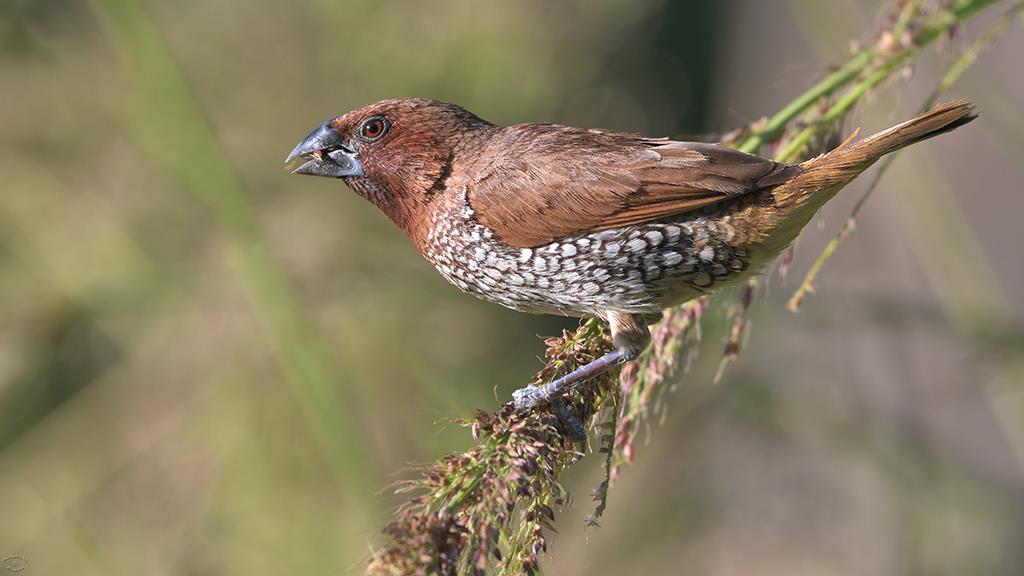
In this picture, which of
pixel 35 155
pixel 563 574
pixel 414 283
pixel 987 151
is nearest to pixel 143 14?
pixel 414 283

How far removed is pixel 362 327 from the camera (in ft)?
20.2

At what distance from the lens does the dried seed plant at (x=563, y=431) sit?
6.34ft

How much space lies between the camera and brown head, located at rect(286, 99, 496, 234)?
323cm

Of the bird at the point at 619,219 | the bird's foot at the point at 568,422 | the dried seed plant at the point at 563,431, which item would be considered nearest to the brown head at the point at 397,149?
the bird at the point at 619,219

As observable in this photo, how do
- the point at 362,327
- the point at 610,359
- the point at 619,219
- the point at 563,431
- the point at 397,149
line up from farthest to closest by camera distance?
the point at 362,327
the point at 397,149
the point at 619,219
the point at 610,359
the point at 563,431

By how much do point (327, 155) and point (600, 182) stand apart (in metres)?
0.95

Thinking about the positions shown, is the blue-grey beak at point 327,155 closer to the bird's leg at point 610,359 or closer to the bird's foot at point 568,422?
the bird's leg at point 610,359

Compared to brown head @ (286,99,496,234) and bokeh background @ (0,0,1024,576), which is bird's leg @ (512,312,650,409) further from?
brown head @ (286,99,496,234)

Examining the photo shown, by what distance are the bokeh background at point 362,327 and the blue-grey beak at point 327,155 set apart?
10.6 inches

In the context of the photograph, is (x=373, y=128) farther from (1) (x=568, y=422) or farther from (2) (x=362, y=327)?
(2) (x=362, y=327)

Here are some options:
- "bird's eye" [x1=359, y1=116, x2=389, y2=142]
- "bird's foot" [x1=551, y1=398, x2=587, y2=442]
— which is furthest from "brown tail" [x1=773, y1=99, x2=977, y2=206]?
"bird's eye" [x1=359, y1=116, x2=389, y2=142]

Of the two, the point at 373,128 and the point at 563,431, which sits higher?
the point at 373,128

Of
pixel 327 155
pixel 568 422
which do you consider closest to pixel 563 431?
pixel 568 422

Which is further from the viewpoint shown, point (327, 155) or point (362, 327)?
point (362, 327)
